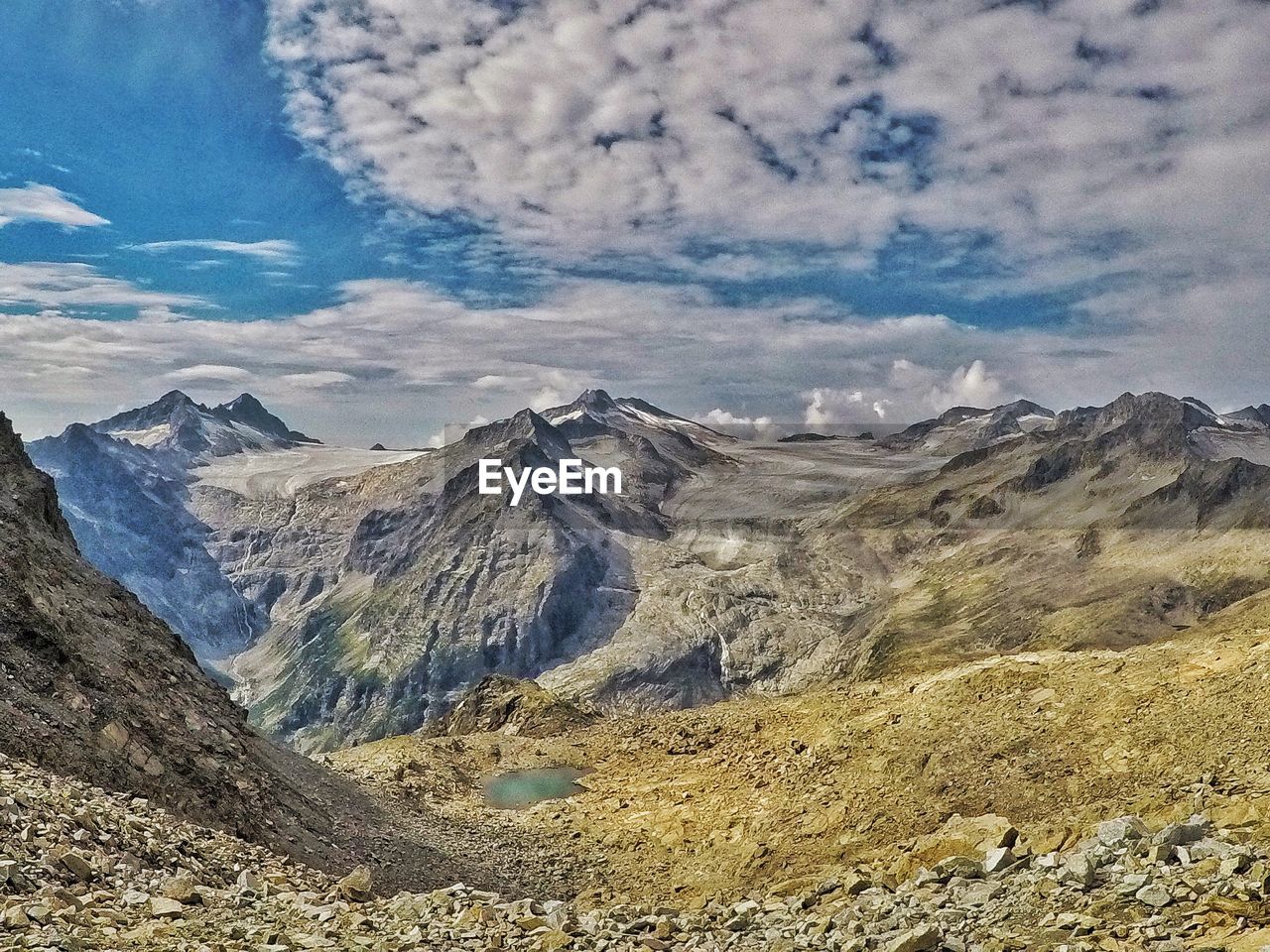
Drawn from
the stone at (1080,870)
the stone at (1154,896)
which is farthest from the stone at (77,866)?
the stone at (1154,896)

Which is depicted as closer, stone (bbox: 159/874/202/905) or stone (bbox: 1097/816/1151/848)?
stone (bbox: 1097/816/1151/848)

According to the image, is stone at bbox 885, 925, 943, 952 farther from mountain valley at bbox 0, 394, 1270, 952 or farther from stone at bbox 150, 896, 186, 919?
stone at bbox 150, 896, 186, 919

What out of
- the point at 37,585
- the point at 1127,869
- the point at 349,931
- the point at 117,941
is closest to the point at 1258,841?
the point at 1127,869

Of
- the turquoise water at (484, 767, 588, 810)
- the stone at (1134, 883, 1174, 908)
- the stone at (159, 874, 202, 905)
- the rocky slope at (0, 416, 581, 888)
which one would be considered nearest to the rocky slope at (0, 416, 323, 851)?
the rocky slope at (0, 416, 581, 888)

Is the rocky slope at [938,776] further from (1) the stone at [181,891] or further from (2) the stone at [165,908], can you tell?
(2) the stone at [165,908]

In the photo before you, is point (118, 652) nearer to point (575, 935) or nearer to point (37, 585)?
point (37, 585)

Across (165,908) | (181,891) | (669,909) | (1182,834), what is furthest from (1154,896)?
(181,891)
